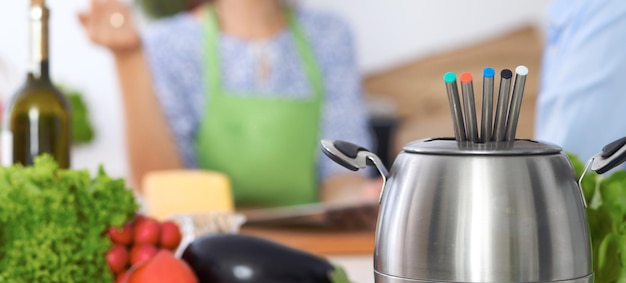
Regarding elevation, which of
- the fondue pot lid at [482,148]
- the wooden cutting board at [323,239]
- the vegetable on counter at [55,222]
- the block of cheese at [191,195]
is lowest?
the wooden cutting board at [323,239]

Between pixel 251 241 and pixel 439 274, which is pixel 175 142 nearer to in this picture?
pixel 251 241

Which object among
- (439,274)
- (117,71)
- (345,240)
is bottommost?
(345,240)

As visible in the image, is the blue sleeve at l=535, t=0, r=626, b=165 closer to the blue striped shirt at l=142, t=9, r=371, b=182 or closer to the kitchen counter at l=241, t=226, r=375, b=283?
the kitchen counter at l=241, t=226, r=375, b=283

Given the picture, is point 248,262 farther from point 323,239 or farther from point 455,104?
point 323,239

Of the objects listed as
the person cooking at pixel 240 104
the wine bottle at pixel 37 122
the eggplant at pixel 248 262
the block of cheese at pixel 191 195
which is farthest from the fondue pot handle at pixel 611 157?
the person cooking at pixel 240 104

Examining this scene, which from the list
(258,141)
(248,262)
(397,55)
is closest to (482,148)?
(248,262)

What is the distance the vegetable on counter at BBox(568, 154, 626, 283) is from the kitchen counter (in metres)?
0.35

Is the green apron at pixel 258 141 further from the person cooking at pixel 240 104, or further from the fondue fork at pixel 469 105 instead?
→ the fondue fork at pixel 469 105

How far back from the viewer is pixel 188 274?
0.79m

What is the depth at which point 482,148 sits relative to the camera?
507mm

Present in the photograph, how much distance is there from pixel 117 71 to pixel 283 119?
516mm

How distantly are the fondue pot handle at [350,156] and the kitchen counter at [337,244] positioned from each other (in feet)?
1.49

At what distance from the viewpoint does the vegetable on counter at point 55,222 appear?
29.4 inches

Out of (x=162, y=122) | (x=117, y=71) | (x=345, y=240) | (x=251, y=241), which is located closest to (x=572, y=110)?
(x=251, y=241)
